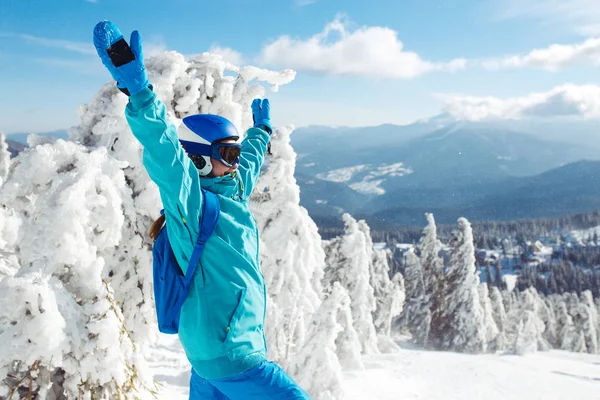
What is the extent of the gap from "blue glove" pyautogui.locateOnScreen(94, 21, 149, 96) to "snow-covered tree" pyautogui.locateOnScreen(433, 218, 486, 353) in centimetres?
3474

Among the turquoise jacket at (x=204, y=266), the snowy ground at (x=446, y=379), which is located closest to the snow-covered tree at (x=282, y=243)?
the snowy ground at (x=446, y=379)

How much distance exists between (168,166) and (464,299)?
36578 millimetres

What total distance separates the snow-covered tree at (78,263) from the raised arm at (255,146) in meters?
1.49

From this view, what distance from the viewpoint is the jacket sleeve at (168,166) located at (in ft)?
7.30

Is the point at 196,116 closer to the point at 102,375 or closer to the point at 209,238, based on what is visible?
the point at 209,238

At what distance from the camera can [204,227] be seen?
242cm

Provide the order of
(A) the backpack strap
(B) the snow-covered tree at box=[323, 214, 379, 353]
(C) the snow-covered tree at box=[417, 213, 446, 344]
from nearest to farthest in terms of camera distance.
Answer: (A) the backpack strap → (B) the snow-covered tree at box=[323, 214, 379, 353] → (C) the snow-covered tree at box=[417, 213, 446, 344]

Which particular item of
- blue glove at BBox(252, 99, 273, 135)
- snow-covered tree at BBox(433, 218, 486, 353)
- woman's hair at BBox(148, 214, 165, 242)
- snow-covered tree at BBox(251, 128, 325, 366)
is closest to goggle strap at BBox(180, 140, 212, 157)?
woman's hair at BBox(148, 214, 165, 242)

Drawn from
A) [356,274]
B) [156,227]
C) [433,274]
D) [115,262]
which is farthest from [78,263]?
[433,274]

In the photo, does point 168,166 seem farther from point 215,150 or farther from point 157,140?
point 215,150

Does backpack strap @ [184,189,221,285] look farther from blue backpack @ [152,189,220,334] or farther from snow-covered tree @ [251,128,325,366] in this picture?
snow-covered tree @ [251,128,325,366]

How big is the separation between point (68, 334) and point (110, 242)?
0.99 meters

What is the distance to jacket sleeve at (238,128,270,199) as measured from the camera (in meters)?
3.36

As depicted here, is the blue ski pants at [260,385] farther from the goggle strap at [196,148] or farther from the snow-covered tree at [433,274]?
the snow-covered tree at [433,274]
